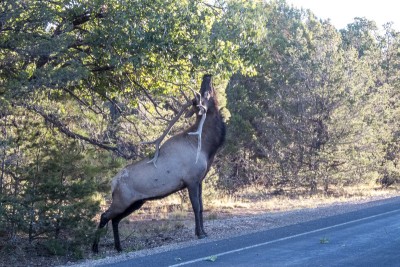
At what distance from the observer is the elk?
42.1ft

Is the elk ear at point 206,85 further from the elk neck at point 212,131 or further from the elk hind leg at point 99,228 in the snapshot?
the elk hind leg at point 99,228

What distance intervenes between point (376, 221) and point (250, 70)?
4.57 m

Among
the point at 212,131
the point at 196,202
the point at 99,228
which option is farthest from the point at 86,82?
the point at 196,202

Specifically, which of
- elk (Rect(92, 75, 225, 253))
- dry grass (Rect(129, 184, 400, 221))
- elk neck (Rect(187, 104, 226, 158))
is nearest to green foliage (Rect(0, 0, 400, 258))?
elk (Rect(92, 75, 225, 253))

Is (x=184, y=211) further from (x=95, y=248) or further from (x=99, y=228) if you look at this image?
(x=99, y=228)

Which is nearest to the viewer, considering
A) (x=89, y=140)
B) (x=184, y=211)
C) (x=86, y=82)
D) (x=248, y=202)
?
(x=86, y=82)

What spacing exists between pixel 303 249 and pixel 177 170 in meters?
Answer: 4.13

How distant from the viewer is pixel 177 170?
42.1 ft

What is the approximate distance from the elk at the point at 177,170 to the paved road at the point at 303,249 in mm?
1833

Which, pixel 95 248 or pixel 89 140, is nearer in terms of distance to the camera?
pixel 95 248

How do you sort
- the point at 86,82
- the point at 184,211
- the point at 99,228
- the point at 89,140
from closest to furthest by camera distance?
the point at 99,228 → the point at 86,82 → the point at 89,140 → the point at 184,211

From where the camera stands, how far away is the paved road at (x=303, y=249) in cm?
835

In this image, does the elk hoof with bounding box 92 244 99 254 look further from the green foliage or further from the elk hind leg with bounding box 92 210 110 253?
the green foliage

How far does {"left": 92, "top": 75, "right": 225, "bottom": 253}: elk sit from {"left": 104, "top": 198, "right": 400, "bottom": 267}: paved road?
6.01 ft
